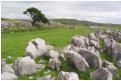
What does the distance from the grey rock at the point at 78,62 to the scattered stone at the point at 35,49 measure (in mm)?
4317

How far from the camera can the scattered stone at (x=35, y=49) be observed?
20.8 metres

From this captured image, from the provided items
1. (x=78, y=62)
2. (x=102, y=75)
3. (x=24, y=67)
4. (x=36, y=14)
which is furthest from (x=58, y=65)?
(x=36, y=14)

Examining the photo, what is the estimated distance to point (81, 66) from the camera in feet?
61.4

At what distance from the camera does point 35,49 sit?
21.6 metres

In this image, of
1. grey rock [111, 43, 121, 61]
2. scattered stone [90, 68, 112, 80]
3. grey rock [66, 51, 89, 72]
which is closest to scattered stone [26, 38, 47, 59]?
grey rock [66, 51, 89, 72]

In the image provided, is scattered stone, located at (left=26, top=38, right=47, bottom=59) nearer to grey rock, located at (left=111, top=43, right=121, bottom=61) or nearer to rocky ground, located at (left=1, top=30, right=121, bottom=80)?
rocky ground, located at (left=1, top=30, right=121, bottom=80)

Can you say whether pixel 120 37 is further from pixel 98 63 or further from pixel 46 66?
pixel 46 66

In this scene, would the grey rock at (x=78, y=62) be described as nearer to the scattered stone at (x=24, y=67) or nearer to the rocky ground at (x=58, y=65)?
the rocky ground at (x=58, y=65)

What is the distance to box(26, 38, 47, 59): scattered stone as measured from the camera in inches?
820

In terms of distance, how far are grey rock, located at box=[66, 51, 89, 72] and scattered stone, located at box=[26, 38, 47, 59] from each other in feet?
14.2

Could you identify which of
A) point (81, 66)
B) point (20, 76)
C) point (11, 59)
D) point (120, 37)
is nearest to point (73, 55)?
point (81, 66)

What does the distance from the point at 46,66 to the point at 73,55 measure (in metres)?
3.50

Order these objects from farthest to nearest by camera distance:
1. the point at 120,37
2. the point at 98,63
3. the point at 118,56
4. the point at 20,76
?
1. the point at 120,37
2. the point at 118,56
3. the point at 98,63
4. the point at 20,76

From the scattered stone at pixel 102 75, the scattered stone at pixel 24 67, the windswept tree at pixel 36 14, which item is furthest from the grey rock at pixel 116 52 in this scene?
the windswept tree at pixel 36 14
